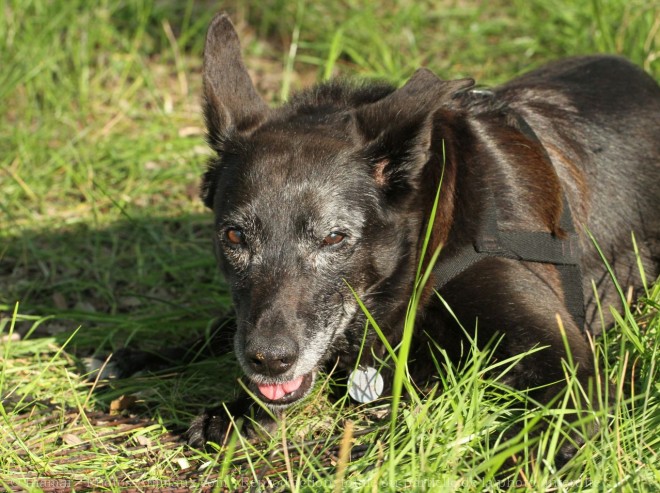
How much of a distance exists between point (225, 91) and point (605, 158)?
64.8 inches

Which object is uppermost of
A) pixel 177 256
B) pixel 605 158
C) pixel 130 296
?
pixel 605 158

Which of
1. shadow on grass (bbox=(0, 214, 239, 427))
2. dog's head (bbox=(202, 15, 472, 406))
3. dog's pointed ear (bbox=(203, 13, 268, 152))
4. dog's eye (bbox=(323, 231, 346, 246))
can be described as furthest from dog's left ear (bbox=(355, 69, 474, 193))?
shadow on grass (bbox=(0, 214, 239, 427))

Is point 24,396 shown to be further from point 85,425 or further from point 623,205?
point 623,205

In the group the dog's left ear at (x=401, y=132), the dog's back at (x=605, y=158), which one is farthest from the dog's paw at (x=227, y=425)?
the dog's back at (x=605, y=158)

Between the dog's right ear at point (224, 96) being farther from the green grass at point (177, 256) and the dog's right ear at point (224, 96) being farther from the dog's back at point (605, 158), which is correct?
the dog's back at point (605, 158)

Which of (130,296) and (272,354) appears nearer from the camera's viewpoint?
(272,354)

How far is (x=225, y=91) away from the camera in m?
3.70

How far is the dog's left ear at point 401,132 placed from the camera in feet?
10.8

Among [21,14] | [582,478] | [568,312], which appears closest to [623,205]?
[568,312]

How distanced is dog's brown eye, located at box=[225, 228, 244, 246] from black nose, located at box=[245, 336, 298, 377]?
43cm

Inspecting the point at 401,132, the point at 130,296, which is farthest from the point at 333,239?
the point at 130,296

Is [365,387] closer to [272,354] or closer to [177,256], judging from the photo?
[272,354]

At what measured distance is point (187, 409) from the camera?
385cm

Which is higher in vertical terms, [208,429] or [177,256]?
[177,256]
